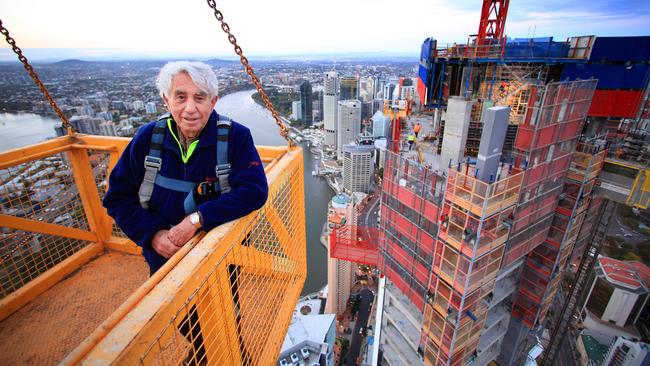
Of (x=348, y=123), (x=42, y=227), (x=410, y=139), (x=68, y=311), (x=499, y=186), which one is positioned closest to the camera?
(x=68, y=311)

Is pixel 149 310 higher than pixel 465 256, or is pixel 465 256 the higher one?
pixel 149 310

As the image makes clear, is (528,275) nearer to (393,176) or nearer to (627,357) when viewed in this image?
(393,176)

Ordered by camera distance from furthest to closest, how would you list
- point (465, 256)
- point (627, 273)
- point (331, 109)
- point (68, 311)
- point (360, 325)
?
point (331, 109), point (360, 325), point (627, 273), point (465, 256), point (68, 311)

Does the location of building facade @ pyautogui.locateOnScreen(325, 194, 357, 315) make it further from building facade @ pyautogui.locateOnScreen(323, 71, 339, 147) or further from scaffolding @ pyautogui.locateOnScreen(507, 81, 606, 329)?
building facade @ pyautogui.locateOnScreen(323, 71, 339, 147)

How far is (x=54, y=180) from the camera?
1688 millimetres

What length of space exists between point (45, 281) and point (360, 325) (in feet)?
39.5

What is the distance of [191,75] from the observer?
36.0 inches

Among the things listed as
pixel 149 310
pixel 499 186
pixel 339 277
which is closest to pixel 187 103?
pixel 149 310

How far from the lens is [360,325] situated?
11992mm

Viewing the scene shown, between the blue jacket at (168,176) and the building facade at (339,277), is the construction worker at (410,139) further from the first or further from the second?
the building facade at (339,277)

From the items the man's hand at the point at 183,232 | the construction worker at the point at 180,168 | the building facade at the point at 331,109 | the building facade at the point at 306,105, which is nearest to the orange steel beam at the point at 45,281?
the construction worker at the point at 180,168

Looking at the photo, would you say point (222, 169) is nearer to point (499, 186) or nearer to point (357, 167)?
point (499, 186)

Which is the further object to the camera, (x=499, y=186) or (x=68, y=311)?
(x=499, y=186)

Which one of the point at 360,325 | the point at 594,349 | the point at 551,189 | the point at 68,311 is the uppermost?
the point at 68,311
